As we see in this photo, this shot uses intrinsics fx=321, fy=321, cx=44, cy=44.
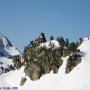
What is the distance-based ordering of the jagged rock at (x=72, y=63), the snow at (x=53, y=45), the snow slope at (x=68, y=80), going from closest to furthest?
1. the snow slope at (x=68, y=80)
2. the jagged rock at (x=72, y=63)
3. the snow at (x=53, y=45)

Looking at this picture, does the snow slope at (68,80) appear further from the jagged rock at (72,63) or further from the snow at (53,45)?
the snow at (53,45)

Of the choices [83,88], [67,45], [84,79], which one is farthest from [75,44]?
[83,88]

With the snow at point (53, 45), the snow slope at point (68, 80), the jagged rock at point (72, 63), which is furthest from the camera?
the snow at point (53, 45)

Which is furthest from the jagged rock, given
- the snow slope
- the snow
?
the snow

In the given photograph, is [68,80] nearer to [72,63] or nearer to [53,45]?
[72,63]

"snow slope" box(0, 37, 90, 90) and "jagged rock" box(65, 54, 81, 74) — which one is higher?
"jagged rock" box(65, 54, 81, 74)

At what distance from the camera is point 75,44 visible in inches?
4862

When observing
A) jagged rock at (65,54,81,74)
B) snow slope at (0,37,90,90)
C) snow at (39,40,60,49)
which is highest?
snow at (39,40,60,49)

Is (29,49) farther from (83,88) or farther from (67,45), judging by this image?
(83,88)

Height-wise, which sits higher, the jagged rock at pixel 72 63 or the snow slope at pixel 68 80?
the jagged rock at pixel 72 63

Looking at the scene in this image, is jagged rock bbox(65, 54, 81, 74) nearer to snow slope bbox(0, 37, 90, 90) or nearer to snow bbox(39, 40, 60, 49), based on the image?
snow slope bbox(0, 37, 90, 90)

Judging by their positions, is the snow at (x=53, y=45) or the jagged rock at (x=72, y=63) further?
the snow at (x=53, y=45)

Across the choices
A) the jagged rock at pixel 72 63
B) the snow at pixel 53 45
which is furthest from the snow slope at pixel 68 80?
the snow at pixel 53 45

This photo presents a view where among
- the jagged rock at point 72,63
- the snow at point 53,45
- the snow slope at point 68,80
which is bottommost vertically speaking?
the snow slope at point 68,80
